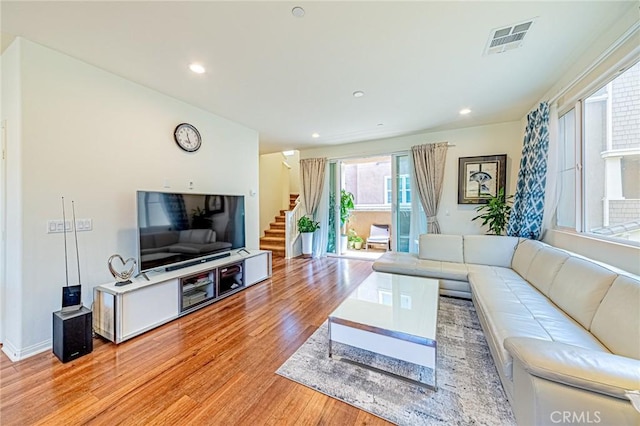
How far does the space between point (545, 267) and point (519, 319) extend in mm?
974

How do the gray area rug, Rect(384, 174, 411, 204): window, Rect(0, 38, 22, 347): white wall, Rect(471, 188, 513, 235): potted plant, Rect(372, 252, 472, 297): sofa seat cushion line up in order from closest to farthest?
the gray area rug
Rect(0, 38, 22, 347): white wall
Rect(372, 252, 472, 297): sofa seat cushion
Rect(471, 188, 513, 235): potted plant
Rect(384, 174, 411, 204): window

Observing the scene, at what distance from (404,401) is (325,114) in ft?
11.6

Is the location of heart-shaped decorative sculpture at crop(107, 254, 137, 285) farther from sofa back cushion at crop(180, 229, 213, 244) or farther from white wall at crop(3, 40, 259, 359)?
sofa back cushion at crop(180, 229, 213, 244)

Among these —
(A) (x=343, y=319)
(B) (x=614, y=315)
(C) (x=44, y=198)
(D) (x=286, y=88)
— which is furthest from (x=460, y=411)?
(C) (x=44, y=198)

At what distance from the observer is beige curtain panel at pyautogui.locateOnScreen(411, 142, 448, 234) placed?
4.68 m

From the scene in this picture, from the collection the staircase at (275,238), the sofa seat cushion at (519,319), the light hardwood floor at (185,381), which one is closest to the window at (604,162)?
the sofa seat cushion at (519,319)

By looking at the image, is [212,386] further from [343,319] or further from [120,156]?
[120,156]

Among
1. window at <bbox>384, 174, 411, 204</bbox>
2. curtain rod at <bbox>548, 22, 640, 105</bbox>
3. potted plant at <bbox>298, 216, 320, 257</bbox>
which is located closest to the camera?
curtain rod at <bbox>548, 22, 640, 105</bbox>

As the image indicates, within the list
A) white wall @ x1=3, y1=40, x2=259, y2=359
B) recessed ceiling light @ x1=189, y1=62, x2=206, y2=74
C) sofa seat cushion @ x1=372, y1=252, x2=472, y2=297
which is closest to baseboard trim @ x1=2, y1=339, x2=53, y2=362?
white wall @ x1=3, y1=40, x2=259, y2=359

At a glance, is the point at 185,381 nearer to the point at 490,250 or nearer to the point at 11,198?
the point at 11,198

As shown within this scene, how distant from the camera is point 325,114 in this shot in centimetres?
381

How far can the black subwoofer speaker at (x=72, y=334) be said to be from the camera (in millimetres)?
1990

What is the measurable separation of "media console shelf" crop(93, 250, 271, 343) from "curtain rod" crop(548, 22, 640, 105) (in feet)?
14.0

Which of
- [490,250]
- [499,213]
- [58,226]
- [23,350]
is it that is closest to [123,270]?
[58,226]
